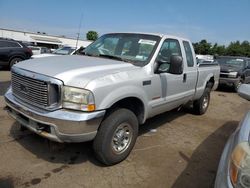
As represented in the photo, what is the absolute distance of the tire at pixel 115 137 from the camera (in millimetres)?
3271

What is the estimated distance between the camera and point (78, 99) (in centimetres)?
296

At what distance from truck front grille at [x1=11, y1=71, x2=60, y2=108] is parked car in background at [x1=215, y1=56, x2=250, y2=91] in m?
10.5

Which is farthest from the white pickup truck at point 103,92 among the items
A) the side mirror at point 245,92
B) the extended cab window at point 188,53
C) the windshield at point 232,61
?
the windshield at point 232,61

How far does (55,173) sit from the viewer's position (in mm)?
3277

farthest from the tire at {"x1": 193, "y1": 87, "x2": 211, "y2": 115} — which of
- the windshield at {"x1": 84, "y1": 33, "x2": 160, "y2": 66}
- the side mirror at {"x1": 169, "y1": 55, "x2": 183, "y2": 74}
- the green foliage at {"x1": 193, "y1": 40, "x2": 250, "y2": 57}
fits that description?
the green foliage at {"x1": 193, "y1": 40, "x2": 250, "y2": 57}

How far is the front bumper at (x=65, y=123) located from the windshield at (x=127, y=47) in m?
1.40

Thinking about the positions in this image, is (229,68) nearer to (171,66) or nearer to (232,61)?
(232,61)

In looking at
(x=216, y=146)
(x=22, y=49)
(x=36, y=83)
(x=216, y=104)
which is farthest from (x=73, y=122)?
(x=22, y=49)

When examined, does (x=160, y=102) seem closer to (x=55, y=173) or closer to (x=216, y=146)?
(x=216, y=146)

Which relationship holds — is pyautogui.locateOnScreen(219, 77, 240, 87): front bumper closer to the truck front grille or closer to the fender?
the fender

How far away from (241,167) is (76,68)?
2301mm

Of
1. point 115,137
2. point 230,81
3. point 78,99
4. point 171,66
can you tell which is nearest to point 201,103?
point 171,66

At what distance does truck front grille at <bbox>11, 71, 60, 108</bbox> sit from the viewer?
3.03 metres

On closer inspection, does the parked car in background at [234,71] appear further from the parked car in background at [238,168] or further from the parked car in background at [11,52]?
the parked car in background at [238,168]
